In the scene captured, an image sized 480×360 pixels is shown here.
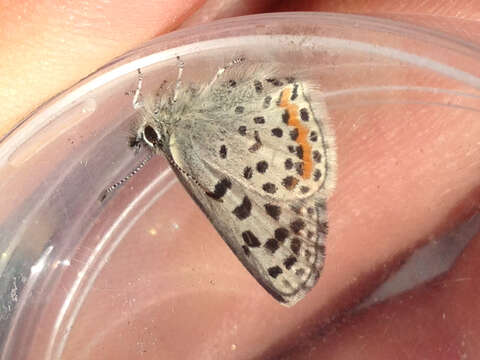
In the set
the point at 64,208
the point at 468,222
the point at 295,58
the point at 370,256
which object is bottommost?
the point at 468,222

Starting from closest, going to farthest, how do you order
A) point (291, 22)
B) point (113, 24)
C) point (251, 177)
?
point (251, 177)
point (291, 22)
point (113, 24)

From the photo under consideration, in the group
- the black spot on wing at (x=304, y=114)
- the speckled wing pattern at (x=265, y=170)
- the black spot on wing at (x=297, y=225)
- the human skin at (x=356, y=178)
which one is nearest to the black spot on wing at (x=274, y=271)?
the speckled wing pattern at (x=265, y=170)

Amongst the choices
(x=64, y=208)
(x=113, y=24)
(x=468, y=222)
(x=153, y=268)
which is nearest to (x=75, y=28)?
(x=113, y=24)

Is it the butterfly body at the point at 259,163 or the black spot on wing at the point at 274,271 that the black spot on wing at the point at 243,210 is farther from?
the black spot on wing at the point at 274,271

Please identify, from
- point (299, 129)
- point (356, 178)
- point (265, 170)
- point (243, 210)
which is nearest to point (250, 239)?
point (243, 210)

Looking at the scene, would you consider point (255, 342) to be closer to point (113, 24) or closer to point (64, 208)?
point (64, 208)

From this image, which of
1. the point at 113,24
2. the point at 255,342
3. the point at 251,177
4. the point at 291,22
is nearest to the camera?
the point at 251,177

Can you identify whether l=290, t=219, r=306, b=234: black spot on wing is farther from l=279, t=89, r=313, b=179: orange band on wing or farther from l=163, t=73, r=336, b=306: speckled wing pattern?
l=279, t=89, r=313, b=179: orange band on wing

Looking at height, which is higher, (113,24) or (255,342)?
(113,24)
